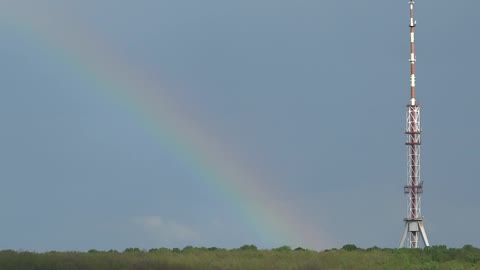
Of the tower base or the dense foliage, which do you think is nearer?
the dense foliage

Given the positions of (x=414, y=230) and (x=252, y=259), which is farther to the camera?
(x=414, y=230)

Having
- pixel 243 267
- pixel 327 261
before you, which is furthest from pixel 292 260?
pixel 243 267

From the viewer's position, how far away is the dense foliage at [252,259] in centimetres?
4550

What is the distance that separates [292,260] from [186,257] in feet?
21.6

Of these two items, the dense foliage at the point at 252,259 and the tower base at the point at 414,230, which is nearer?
the dense foliage at the point at 252,259

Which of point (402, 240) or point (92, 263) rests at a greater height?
point (402, 240)

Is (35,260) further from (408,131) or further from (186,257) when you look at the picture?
(408,131)

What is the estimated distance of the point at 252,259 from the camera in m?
53.7

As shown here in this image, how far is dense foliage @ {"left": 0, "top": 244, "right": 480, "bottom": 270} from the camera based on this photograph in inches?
1791

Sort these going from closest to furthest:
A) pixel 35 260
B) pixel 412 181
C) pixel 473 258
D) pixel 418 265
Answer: pixel 35 260, pixel 418 265, pixel 473 258, pixel 412 181

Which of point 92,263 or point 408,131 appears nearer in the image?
point 92,263

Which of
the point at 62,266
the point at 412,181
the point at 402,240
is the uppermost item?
the point at 412,181

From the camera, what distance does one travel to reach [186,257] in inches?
2122

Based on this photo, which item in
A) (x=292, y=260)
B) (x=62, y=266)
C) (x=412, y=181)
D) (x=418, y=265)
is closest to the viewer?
(x=62, y=266)
